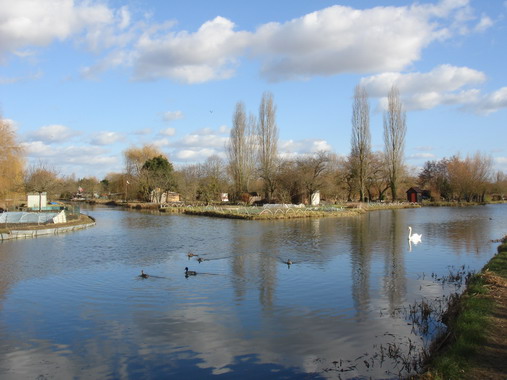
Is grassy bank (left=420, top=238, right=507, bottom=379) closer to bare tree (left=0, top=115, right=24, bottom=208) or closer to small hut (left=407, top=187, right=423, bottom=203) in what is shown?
bare tree (left=0, top=115, right=24, bottom=208)

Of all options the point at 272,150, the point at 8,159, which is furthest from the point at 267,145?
the point at 8,159

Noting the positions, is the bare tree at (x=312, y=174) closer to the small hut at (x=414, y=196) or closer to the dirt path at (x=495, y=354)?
the small hut at (x=414, y=196)

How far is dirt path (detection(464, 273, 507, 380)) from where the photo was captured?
196 inches

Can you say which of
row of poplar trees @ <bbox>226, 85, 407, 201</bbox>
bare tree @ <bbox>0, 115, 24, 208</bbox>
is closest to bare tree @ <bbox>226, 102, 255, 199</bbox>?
row of poplar trees @ <bbox>226, 85, 407, 201</bbox>

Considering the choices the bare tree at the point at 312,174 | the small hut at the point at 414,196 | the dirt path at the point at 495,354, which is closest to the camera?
the dirt path at the point at 495,354

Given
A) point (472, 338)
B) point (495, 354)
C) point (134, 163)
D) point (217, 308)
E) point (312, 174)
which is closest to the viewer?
point (495, 354)

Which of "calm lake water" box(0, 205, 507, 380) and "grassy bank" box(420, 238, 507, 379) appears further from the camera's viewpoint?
"calm lake water" box(0, 205, 507, 380)

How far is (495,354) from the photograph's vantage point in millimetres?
5512

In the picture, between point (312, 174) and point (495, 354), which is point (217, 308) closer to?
point (495, 354)

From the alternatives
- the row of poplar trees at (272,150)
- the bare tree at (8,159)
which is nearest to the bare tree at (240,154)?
the row of poplar trees at (272,150)

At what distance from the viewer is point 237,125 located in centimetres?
5706

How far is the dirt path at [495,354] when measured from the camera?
4.98 m

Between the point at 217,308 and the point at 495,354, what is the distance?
5.44m

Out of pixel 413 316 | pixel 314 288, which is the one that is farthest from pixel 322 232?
pixel 413 316
